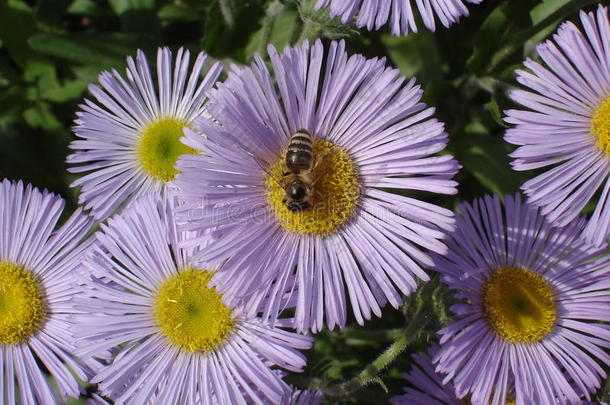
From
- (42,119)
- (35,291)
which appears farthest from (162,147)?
(42,119)

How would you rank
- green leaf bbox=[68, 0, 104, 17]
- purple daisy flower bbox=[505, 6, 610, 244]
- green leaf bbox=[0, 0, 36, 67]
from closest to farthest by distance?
purple daisy flower bbox=[505, 6, 610, 244], green leaf bbox=[0, 0, 36, 67], green leaf bbox=[68, 0, 104, 17]

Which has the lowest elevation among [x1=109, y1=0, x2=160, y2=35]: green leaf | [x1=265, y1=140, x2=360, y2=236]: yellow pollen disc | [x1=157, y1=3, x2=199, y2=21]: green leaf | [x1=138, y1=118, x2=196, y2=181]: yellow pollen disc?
[x1=265, y1=140, x2=360, y2=236]: yellow pollen disc

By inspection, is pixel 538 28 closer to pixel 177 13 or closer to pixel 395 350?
pixel 395 350

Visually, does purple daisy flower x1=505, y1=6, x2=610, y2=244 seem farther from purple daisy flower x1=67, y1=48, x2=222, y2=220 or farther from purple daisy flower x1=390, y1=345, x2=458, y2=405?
purple daisy flower x1=67, y1=48, x2=222, y2=220

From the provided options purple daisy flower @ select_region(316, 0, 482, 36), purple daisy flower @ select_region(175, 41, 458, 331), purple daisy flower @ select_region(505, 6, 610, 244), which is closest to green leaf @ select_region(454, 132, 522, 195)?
purple daisy flower @ select_region(505, 6, 610, 244)

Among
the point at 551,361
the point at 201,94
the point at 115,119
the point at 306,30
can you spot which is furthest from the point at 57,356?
the point at 551,361

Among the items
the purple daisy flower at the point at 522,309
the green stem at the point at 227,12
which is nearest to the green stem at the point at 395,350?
the purple daisy flower at the point at 522,309
